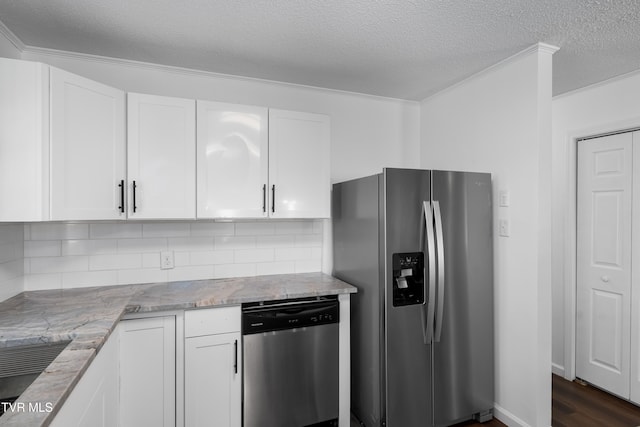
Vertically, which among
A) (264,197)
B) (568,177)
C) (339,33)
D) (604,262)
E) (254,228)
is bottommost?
(604,262)

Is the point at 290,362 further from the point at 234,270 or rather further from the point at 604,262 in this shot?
the point at 604,262

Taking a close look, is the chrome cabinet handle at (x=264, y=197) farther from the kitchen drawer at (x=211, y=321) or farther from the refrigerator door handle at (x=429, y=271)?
the refrigerator door handle at (x=429, y=271)

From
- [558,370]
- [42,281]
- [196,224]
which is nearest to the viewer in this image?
[42,281]

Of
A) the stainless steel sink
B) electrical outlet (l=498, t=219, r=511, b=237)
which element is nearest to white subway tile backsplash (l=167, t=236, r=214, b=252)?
the stainless steel sink

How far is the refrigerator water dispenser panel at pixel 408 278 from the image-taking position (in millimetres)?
2076

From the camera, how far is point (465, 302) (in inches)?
88.4

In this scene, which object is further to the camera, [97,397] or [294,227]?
[294,227]

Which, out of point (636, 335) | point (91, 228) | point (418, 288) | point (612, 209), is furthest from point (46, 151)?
point (636, 335)

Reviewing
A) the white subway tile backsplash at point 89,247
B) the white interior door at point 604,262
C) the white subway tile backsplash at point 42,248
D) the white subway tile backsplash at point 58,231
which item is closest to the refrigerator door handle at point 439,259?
the white interior door at point 604,262

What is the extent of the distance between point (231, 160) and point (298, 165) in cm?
46

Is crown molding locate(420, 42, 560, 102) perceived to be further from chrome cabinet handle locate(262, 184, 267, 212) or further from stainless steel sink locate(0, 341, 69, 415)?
stainless steel sink locate(0, 341, 69, 415)

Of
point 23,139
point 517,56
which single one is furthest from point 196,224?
point 517,56

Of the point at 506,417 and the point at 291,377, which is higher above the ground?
the point at 291,377

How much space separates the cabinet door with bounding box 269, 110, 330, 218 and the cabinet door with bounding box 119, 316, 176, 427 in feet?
3.20
